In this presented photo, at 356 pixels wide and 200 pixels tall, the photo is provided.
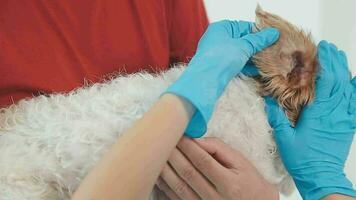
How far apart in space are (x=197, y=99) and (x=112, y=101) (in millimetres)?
256

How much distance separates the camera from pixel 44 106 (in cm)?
99

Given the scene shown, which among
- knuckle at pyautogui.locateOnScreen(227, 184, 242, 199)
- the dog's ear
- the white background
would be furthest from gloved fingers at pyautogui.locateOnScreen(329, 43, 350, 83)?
the white background

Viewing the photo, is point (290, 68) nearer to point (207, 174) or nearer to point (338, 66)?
point (338, 66)

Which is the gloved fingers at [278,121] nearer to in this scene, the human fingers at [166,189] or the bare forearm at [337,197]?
the bare forearm at [337,197]

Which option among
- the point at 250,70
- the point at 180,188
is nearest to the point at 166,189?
the point at 180,188

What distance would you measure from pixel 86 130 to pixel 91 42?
0.22 meters

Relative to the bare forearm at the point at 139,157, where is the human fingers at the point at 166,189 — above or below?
below

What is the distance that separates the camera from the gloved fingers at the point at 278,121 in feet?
3.41

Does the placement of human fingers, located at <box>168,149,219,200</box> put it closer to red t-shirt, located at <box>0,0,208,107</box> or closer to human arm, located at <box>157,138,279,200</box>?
human arm, located at <box>157,138,279,200</box>

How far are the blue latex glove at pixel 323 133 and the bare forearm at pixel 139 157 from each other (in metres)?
0.37

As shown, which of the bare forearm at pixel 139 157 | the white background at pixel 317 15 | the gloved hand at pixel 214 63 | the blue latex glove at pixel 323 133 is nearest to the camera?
the bare forearm at pixel 139 157

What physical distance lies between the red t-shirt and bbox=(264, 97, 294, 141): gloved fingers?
0.25m

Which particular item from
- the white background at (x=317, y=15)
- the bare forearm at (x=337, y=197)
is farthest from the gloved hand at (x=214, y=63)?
the white background at (x=317, y=15)

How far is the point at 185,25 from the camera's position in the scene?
1121 mm
